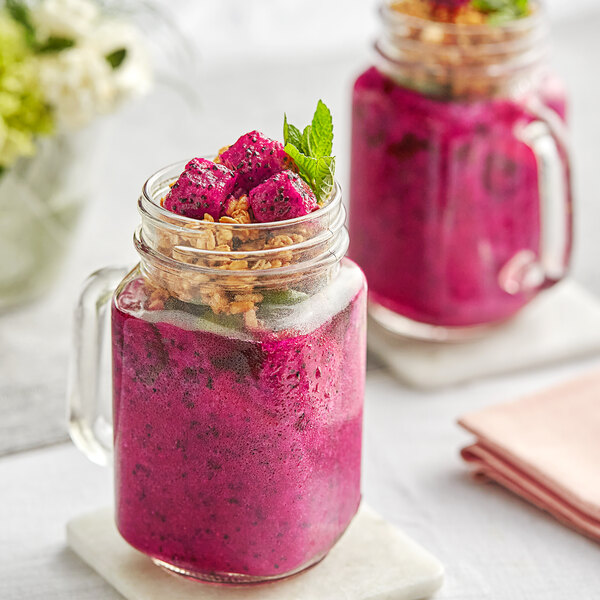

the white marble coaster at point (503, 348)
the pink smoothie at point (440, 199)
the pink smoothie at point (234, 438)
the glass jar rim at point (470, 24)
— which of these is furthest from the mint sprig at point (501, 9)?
the pink smoothie at point (234, 438)

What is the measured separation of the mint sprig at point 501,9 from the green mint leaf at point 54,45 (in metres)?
0.61

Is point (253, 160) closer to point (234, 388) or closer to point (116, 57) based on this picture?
point (234, 388)

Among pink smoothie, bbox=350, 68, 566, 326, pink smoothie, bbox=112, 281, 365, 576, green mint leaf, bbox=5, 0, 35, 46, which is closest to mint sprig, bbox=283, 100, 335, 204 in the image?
pink smoothie, bbox=112, 281, 365, 576


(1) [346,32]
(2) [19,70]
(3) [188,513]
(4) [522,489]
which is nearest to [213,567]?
(3) [188,513]

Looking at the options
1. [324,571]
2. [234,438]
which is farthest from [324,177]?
[324,571]

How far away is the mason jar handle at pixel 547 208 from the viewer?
1.63 meters

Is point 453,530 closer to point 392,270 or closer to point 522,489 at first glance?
point 522,489

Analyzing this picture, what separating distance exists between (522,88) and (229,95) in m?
1.03

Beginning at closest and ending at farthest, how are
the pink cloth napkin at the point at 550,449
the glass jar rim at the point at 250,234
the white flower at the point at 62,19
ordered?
the glass jar rim at the point at 250,234
the pink cloth napkin at the point at 550,449
the white flower at the point at 62,19

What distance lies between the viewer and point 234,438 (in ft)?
3.42

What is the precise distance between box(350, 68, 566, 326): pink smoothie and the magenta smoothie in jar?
0.50 m

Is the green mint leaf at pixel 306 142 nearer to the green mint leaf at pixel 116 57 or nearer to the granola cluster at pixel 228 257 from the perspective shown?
the granola cluster at pixel 228 257

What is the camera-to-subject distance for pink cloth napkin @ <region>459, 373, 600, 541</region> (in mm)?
1285

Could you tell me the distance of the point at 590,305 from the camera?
71.5 inches
